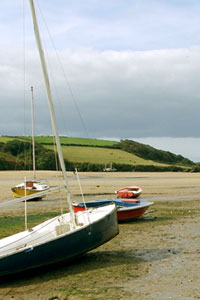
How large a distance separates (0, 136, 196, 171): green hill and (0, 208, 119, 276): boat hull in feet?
159

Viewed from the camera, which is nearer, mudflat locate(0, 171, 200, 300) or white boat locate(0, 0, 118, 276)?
mudflat locate(0, 171, 200, 300)

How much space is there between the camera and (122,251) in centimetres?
1512

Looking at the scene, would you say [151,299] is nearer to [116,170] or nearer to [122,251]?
[122,251]

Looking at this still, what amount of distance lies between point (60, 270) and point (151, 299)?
3644mm

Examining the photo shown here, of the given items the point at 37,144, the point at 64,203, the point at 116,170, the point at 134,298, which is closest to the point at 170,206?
the point at 64,203

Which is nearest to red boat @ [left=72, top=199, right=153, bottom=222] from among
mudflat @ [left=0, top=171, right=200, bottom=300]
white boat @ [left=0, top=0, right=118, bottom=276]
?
mudflat @ [left=0, top=171, right=200, bottom=300]

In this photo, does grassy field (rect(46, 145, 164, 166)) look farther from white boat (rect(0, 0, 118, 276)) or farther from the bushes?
white boat (rect(0, 0, 118, 276))

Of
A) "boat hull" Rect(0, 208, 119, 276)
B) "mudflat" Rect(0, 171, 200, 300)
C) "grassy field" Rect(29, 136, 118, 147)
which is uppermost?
"grassy field" Rect(29, 136, 118, 147)

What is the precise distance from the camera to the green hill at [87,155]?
73.5 m

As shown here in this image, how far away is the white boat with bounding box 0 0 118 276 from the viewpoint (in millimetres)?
12156

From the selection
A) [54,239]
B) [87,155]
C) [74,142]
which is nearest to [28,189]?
[54,239]

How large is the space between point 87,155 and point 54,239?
248 feet

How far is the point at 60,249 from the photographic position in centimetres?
1271

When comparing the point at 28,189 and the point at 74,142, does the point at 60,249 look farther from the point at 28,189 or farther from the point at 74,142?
the point at 74,142
